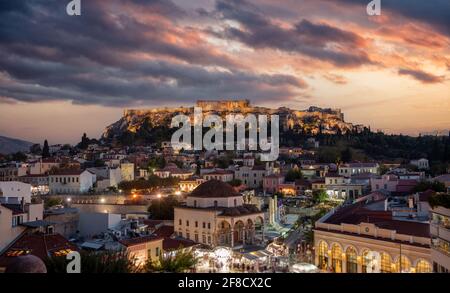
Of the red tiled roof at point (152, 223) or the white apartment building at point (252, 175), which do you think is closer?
the red tiled roof at point (152, 223)

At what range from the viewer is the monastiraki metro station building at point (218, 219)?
25844 mm

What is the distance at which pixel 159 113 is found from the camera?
11494cm

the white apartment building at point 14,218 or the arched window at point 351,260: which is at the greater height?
the white apartment building at point 14,218

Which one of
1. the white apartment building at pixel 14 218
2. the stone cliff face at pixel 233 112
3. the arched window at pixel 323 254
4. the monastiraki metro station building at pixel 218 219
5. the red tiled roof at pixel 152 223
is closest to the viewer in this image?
the white apartment building at pixel 14 218

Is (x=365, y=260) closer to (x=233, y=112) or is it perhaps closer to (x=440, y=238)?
(x=440, y=238)

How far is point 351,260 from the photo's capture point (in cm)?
1938

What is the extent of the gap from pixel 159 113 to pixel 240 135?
3981 centimetres

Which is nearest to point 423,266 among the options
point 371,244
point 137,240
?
point 371,244

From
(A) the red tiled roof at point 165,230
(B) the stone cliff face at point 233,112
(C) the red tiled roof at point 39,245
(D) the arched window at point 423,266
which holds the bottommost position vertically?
(A) the red tiled roof at point 165,230

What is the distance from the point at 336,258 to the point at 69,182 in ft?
90.9

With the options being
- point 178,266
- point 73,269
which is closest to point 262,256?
point 178,266

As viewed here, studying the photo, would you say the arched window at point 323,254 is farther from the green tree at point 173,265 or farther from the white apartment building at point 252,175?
the white apartment building at point 252,175

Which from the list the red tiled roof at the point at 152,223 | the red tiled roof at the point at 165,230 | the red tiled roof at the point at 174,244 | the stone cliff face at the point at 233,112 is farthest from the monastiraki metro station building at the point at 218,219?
the stone cliff face at the point at 233,112
